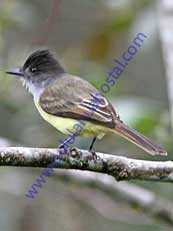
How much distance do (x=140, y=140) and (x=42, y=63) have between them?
1453mm

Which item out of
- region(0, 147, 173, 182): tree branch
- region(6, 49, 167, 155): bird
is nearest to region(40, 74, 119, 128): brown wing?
region(6, 49, 167, 155): bird

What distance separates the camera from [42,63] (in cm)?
482

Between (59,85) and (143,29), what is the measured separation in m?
0.84

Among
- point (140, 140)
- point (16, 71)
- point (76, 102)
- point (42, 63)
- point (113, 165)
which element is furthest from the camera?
point (42, 63)

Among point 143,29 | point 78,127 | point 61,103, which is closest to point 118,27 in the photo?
point 143,29

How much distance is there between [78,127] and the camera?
3.73 m

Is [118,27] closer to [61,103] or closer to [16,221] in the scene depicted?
[61,103]

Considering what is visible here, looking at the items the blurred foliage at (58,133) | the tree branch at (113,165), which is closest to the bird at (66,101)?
the blurred foliage at (58,133)

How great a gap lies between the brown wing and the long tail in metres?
0.06

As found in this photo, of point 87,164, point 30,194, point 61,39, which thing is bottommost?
point 30,194

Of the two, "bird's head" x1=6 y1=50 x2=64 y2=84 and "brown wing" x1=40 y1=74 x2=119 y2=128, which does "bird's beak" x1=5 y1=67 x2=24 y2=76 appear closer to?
"bird's head" x1=6 y1=50 x2=64 y2=84

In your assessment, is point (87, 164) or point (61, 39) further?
point (61, 39)

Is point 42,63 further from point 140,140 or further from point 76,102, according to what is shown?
point 140,140

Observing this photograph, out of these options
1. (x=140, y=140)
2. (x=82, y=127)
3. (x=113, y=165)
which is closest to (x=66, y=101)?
(x=82, y=127)
